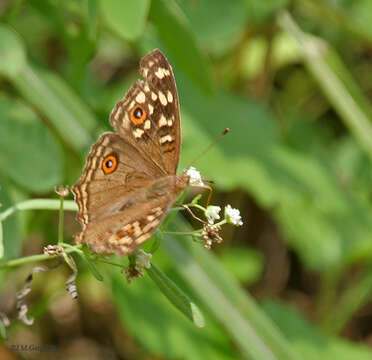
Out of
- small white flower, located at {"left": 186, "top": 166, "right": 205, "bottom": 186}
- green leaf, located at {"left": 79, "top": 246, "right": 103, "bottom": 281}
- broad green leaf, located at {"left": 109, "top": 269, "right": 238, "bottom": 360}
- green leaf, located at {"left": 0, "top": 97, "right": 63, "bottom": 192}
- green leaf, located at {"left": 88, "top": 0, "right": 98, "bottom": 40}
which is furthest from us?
broad green leaf, located at {"left": 109, "top": 269, "right": 238, "bottom": 360}

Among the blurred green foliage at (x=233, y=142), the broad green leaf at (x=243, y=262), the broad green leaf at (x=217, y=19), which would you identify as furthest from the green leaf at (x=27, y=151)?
the broad green leaf at (x=243, y=262)

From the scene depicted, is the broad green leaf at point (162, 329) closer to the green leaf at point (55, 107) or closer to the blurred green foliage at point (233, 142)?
the blurred green foliage at point (233, 142)

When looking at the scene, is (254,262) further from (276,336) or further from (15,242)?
(15,242)

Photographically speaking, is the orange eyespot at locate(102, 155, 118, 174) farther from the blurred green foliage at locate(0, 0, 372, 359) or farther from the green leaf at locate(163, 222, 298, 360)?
the green leaf at locate(163, 222, 298, 360)

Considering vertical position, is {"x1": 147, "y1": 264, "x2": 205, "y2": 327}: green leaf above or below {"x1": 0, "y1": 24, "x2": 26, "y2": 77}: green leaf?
below

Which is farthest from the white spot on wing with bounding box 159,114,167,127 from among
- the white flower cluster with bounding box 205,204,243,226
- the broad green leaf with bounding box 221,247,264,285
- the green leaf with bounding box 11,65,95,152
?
the broad green leaf with bounding box 221,247,264,285
